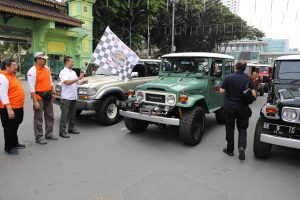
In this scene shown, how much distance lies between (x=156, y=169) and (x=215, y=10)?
101ft

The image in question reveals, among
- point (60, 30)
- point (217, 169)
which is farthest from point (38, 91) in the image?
point (60, 30)

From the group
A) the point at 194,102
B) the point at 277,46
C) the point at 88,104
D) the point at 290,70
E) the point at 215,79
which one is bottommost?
the point at 88,104

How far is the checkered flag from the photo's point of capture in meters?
7.05

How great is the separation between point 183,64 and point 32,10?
1271 centimetres

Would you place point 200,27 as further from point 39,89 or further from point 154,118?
point 39,89

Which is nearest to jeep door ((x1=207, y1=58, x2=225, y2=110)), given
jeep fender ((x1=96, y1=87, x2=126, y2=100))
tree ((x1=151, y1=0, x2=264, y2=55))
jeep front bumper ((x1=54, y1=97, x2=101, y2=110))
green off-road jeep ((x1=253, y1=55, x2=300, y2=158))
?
green off-road jeep ((x1=253, y1=55, x2=300, y2=158))

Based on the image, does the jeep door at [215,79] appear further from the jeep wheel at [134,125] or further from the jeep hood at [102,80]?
the jeep hood at [102,80]

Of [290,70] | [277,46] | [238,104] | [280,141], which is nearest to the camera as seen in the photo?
[280,141]

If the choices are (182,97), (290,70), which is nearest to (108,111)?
(182,97)

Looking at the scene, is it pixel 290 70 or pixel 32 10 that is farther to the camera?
pixel 32 10

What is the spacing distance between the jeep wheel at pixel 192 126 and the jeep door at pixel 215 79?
0.83m

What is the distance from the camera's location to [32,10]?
15867mm

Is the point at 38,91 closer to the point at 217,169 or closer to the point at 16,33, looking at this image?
the point at 217,169

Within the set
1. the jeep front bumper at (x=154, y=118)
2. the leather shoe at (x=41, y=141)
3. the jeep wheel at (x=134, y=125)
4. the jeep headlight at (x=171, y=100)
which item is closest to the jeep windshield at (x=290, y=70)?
the jeep headlight at (x=171, y=100)
